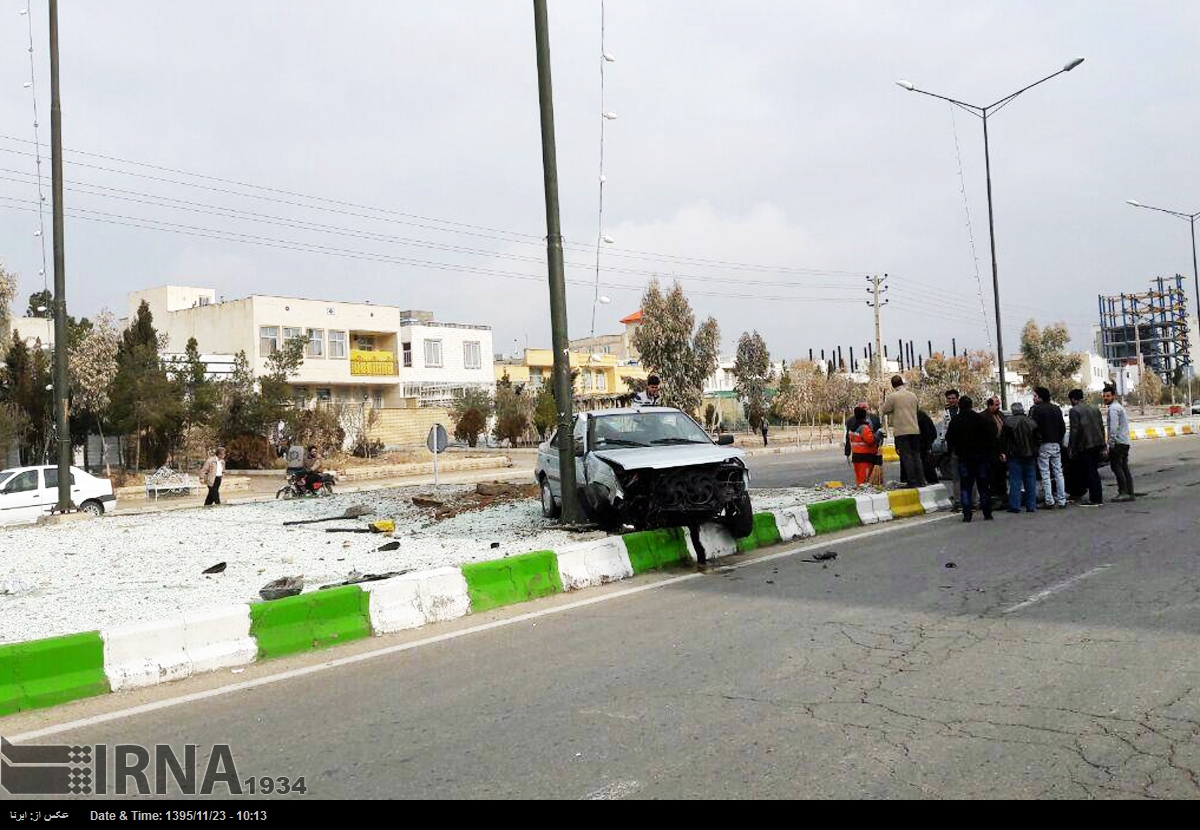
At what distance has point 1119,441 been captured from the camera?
1566 cm

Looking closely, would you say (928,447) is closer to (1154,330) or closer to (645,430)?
(645,430)

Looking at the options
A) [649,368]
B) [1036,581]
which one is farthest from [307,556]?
[649,368]

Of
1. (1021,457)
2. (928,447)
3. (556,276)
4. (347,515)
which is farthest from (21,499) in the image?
(1021,457)

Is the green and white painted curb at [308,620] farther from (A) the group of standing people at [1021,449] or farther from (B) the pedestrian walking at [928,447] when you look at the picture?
(B) the pedestrian walking at [928,447]

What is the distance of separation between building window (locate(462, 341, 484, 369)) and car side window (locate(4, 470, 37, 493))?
133 ft

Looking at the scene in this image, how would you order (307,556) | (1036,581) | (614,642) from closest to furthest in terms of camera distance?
(614,642) < (1036,581) < (307,556)

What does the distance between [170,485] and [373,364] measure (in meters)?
24.5

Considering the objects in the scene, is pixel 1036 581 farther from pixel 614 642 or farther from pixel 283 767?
pixel 283 767

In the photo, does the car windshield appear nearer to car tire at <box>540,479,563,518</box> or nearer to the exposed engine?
the exposed engine

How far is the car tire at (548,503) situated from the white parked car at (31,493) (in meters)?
13.0

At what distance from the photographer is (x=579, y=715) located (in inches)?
211

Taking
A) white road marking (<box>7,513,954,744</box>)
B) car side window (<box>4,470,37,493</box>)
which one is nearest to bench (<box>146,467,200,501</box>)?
car side window (<box>4,470,37,493</box>)

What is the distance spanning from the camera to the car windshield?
1220 centimetres
